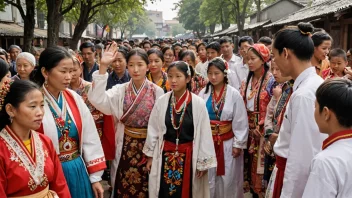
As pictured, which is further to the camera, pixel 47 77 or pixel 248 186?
pixel 248 186

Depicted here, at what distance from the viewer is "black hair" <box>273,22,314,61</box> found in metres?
2.50

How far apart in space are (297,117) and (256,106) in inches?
79.5

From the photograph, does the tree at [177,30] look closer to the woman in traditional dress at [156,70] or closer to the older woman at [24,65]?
the older woman at [24,65]

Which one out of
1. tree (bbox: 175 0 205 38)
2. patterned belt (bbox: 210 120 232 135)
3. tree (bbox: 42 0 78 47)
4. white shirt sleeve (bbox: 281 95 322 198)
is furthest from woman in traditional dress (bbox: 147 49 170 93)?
tree (bbox: 175 0 205 38)

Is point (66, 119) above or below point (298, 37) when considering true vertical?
below

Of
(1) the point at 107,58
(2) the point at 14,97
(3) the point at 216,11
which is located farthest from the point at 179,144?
(3) the point at 216,11

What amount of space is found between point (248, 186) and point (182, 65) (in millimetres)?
2049

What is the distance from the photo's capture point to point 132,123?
13.0 ft

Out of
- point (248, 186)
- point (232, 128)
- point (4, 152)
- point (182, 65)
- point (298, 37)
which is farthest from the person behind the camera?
point (248, 186)

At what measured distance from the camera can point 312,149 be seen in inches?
93.0

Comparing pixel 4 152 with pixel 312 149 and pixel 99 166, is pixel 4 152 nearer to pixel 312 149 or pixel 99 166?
pixel 99 166

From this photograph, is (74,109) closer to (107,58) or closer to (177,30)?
(107,58)

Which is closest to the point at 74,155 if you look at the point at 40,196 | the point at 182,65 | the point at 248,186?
the point at 40,196

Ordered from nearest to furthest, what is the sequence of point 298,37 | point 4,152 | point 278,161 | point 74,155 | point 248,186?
point 4,152, point 298,37, point 278,161, point 74,155, point 248,186
